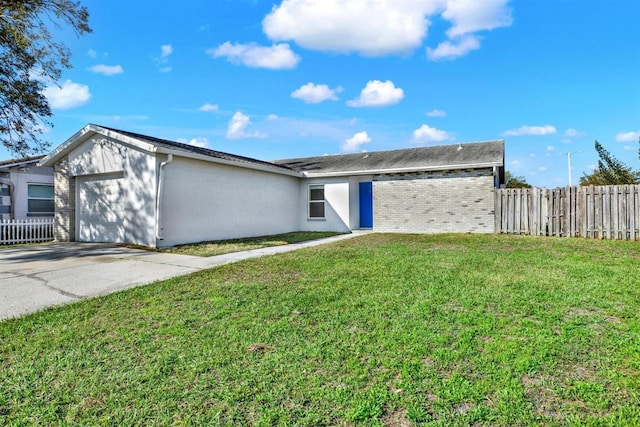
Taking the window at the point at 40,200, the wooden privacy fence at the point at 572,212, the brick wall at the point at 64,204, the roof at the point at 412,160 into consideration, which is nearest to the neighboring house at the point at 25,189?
the window at the point at 40,200

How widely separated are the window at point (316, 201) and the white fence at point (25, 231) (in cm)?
1079

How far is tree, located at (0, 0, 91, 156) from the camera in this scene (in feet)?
40.0

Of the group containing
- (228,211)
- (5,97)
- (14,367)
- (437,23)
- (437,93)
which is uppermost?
(437,23)

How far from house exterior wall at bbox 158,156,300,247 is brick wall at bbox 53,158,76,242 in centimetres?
493

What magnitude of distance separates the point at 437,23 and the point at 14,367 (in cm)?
1435

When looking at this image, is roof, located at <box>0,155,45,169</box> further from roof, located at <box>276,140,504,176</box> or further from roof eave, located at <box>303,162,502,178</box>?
roof eave, located at <box>303,162,502,178</box>

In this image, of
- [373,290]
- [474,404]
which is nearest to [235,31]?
[373,290]

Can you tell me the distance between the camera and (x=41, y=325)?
12.6 ft

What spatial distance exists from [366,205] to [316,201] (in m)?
2.43

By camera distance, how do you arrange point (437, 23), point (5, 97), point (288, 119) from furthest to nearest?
point (288, 119)
point (5, 97)
point (437, 23)

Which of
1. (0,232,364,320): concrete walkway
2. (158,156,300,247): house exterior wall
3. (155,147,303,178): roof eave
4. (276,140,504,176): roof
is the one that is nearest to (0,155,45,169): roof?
(0,232,364,320): concrete walkway

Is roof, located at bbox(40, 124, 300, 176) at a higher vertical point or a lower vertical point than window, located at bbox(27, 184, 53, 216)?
higher

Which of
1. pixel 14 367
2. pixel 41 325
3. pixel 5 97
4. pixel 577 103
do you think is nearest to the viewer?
pixel 14 367

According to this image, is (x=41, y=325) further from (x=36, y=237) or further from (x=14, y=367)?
(x=36, y=237)
